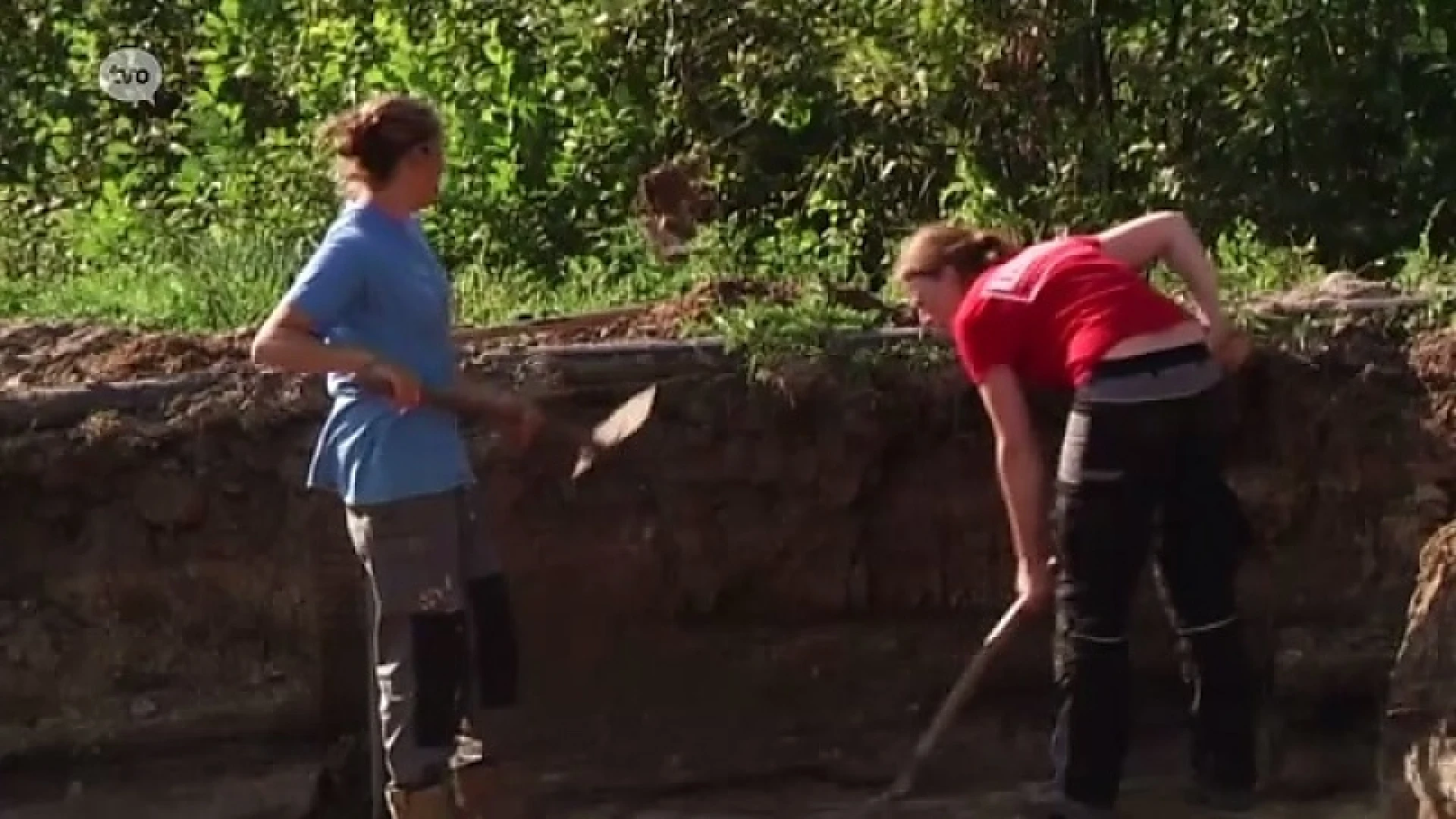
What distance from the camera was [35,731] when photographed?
664 cm

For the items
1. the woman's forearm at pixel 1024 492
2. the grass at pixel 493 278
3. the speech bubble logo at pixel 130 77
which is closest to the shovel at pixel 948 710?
the woman's forearm at pixel 1024 492

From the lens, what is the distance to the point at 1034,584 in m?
A: 5.93

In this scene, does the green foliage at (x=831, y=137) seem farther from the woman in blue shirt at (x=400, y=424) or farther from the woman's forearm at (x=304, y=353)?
the woman's forearm at (x=304, y=353)

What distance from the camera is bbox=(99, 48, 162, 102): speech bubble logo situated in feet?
33.2

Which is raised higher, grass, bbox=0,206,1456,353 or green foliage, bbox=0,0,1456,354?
green foliage, bbox=0,0,1456,354

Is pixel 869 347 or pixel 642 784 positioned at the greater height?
pixel 869 347

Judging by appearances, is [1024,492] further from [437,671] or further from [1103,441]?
[437,671]

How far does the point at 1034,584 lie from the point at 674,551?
119cm

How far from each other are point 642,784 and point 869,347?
116 centimetres

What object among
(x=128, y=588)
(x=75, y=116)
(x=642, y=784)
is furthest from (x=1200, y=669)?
(x=75, y=116)

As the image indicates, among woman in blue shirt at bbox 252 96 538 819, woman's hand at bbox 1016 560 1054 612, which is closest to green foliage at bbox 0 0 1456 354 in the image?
woman's hand at bbox 1016 560 1054 612

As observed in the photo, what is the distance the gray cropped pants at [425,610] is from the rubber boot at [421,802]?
0.04ft

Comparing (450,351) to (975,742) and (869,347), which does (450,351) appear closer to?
(869,347)

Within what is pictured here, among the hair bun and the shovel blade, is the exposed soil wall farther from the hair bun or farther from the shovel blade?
the hair bun
